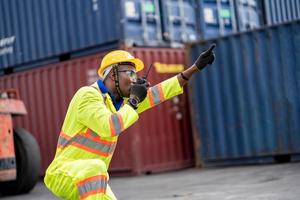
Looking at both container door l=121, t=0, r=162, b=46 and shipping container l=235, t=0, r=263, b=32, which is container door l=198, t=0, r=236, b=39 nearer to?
shipping container l=235, t=0, r=263, b=32

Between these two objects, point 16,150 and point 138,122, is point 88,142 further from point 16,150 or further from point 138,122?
point 138,122

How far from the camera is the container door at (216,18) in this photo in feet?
38.7

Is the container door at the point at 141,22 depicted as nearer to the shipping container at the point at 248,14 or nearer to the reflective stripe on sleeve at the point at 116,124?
the shipping container at the point at 248,14

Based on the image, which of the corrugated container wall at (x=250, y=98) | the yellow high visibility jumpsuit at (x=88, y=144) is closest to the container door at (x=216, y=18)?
the corrugated container wall at (x=250, y=98)

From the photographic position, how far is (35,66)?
12.2m

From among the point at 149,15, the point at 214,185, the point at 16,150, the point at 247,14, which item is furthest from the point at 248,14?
the point at 16,150

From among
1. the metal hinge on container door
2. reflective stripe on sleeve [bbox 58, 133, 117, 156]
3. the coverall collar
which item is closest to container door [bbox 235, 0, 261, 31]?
the metal hinge on container door

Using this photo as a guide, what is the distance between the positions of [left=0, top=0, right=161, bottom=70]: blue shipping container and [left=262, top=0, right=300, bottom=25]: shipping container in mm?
3219

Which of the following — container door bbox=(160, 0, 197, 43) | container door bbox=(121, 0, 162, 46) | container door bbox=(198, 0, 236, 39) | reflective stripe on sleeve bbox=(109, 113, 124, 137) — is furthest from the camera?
container door bbox=(198, 0, 236, 39)

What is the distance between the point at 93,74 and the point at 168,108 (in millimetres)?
1592

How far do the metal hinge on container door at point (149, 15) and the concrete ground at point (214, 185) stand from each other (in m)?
2.58

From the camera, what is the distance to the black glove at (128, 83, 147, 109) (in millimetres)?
3583

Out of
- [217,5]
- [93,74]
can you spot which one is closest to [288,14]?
[217,5]

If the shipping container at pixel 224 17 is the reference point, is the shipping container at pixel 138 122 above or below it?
below
